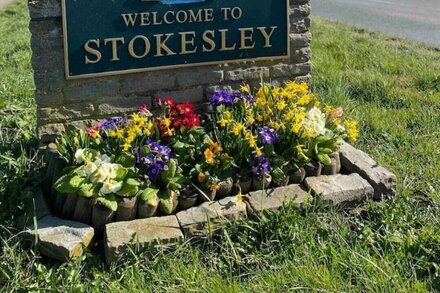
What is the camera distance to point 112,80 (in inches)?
150

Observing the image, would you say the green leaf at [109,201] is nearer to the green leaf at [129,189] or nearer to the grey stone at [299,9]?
the green leaf at [129,189]

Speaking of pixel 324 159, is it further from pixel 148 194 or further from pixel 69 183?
pixel 69 183

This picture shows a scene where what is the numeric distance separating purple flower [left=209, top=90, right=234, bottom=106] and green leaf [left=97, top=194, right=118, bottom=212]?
1034mm

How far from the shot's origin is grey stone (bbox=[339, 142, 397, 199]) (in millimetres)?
3588

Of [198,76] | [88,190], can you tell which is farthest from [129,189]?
[198,76]

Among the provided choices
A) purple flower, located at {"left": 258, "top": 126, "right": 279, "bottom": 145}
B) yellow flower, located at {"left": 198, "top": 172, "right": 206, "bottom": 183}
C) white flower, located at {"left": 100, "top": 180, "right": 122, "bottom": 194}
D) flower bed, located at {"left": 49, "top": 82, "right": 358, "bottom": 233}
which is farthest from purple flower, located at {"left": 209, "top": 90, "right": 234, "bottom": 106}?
white flower, located at {"left": 100, "top": 180, "right": 122, "bottom": 194}

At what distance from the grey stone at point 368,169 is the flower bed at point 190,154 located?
0.10 metres

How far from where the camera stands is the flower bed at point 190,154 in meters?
3.20

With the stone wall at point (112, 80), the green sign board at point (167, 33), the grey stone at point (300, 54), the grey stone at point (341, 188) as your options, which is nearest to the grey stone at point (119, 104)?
the stone wall at point (112, 80)

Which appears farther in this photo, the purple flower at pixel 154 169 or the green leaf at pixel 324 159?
the green leaf at pixel 324 159

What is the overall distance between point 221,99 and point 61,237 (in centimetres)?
137

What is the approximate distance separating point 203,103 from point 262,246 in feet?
4.26

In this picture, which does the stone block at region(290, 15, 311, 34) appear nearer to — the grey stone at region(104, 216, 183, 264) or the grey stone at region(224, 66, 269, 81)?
the grey stone at region(224, 66, 269, 81)

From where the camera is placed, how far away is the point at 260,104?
3.80m
